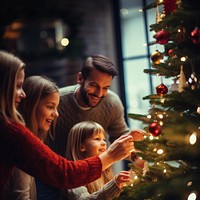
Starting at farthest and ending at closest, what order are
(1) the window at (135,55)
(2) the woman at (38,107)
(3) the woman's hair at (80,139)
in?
1. (1) the window at (135,55)
2. (3) the woman's hair at (80,139)
3. (2) the woman at (38,107)

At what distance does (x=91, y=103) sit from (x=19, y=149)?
64 cm

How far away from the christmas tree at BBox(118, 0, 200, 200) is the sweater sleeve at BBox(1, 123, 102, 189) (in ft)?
0.58

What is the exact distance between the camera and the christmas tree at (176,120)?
131cm

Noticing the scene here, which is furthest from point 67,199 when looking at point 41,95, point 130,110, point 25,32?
point 25,32

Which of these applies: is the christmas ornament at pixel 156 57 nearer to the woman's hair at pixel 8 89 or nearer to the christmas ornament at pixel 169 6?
the christmas ornament at pixel 169 6

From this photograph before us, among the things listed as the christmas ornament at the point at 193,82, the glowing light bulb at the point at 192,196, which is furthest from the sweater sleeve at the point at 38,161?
the christmas ornament at the point at 193,82

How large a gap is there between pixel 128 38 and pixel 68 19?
672 millimetres

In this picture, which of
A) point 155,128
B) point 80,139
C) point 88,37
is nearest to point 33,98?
point 80,139

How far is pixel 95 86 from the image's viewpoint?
1.89 metres

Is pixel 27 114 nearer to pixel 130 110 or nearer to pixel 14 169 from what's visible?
pixel 14 169

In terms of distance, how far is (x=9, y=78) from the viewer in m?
1.37

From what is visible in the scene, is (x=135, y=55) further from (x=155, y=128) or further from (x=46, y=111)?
(x=155, y=128)

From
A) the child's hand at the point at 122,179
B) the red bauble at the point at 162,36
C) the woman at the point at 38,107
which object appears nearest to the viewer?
the red bauble at the point at 162,36

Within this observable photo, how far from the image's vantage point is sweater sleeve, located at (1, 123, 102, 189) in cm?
135
